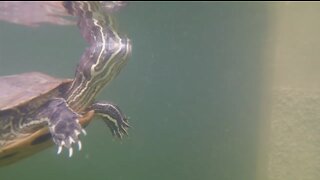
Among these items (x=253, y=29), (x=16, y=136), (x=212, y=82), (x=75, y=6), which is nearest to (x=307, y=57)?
(x=253, y=29)

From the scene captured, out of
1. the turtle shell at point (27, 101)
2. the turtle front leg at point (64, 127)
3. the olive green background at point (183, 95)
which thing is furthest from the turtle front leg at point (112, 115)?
the olive green background at point (183, 95)

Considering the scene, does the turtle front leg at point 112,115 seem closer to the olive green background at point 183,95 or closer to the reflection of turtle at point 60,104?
the reflection of turtle at point 60,104

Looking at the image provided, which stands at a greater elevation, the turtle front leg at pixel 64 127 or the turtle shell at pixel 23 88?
the turtle shell at pixel 23 88

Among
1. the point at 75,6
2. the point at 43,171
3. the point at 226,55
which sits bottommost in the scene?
the point at 43,171

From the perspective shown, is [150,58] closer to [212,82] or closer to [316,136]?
[212,82]

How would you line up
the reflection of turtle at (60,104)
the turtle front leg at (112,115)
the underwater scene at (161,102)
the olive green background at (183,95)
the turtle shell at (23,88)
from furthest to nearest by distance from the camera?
the olive green background at (183,95)
the turtle front leg at (112,115)
the underwater scene at (161,102)
the turtle shell at (23,88)
the reflection of turtle at (60,104)

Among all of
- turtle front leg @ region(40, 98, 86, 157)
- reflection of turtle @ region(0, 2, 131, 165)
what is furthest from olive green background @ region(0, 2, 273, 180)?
turtle front leg @ region(40, 98, 86, 157)

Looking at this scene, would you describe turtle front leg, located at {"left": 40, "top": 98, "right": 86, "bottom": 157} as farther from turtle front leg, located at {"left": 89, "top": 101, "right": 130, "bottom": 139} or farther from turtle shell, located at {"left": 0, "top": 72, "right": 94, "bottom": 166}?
turtle front leg, located at {"left": 89, "top": 101, "right": 130, "bottom": 139}

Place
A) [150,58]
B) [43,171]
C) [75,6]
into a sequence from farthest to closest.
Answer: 1. [150,58]
2. [43,171]
3. [75,6]
